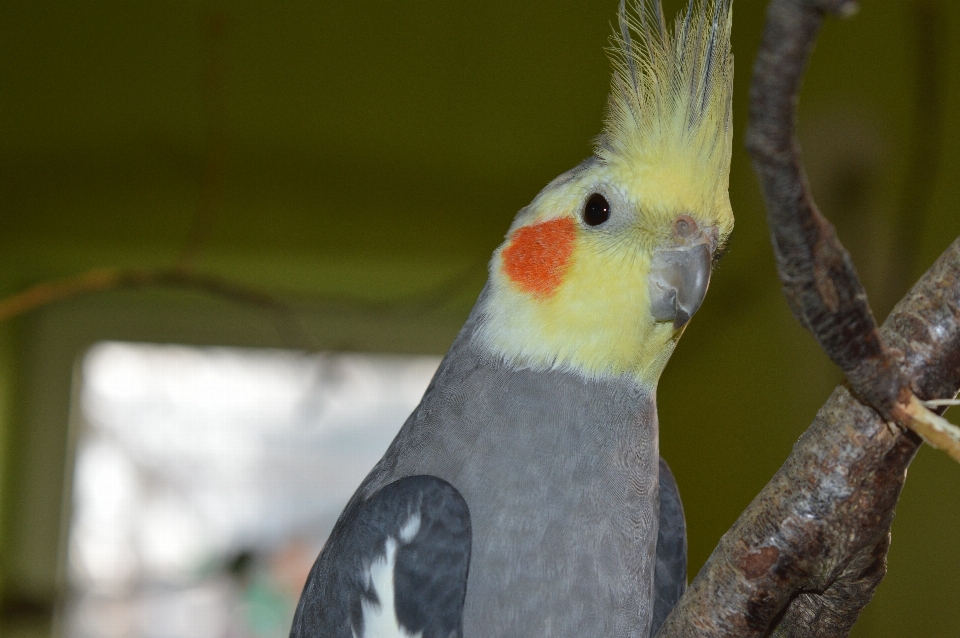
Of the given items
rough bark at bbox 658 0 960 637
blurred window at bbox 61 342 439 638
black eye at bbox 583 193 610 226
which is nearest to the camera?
rough bark at bbox 658 0 960 637

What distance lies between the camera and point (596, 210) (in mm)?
1073

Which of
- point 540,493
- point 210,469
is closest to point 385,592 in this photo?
point 540,493

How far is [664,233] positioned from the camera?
3.33ft

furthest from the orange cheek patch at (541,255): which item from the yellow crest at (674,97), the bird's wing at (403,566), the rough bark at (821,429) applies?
the rough bark at (821,429)

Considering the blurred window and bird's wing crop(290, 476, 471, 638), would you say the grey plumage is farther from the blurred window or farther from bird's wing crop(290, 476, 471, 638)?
the blurred window

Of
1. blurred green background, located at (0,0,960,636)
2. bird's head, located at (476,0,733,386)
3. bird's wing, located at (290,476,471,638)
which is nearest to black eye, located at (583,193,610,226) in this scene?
bird's head, located at (476,0,733,386)

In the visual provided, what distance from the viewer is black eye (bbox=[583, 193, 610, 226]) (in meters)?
1.06

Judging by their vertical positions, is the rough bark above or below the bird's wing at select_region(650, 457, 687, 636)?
above

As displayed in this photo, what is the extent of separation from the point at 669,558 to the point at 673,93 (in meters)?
0.63

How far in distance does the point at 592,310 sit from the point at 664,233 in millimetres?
129

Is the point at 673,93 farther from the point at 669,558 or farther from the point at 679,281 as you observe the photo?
the point at 669,558

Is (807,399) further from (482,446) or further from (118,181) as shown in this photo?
(118,181)

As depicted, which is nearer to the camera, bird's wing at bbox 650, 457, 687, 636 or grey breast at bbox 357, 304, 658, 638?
grey breast at bbox 357, 304, 658, 638

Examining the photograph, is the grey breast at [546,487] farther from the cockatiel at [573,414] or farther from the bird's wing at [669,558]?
the bird's wing at [669,558]
